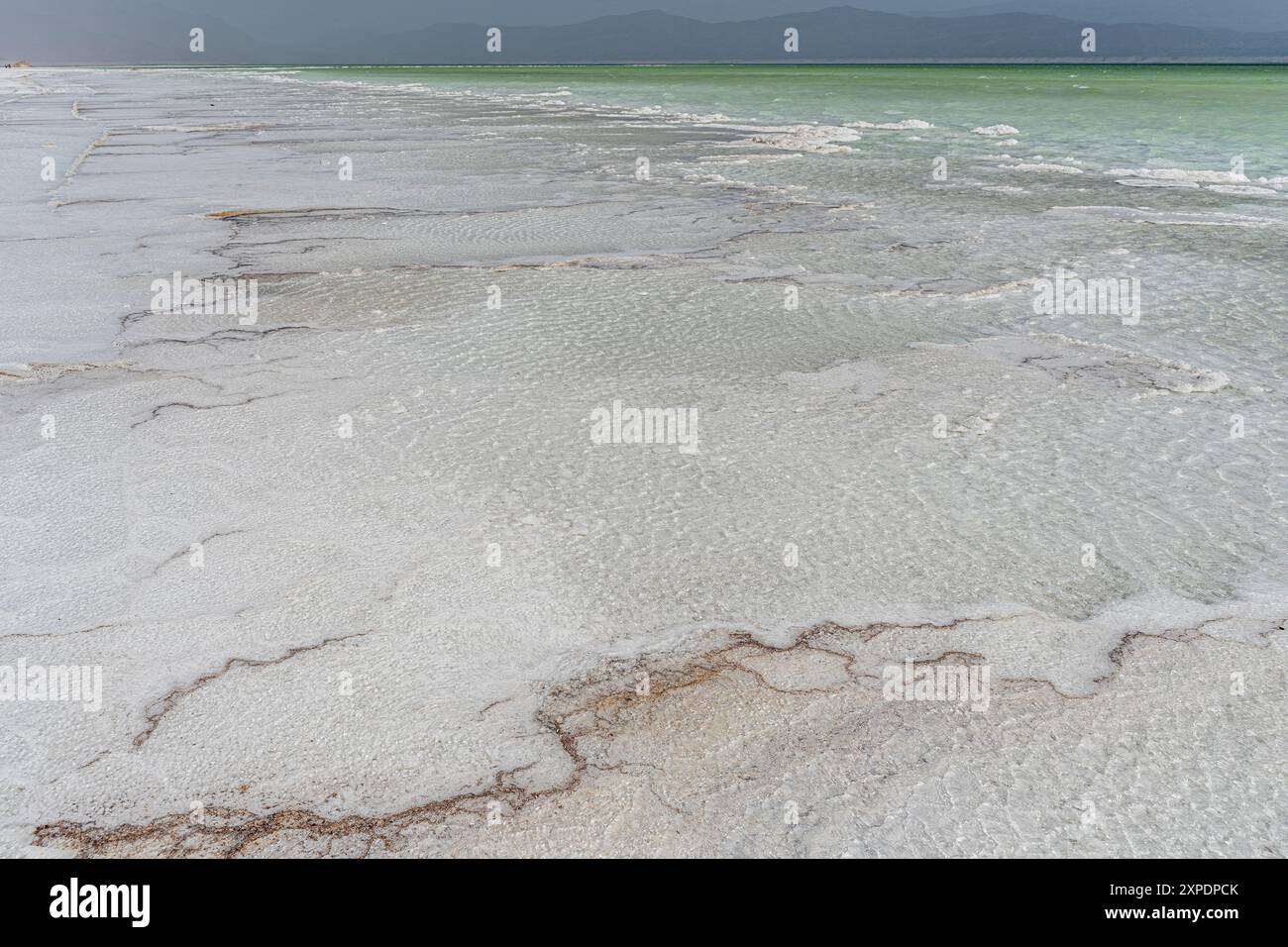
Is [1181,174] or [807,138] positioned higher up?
[807,138]

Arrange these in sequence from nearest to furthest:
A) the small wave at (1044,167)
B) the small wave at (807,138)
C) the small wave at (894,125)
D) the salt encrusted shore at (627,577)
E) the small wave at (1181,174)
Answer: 1. the salt encrusted shore at (627,577)
2. the small wave at (1181,174)
3. the small wave at (1044,167)
4. the small wave at (807,138)
5. the small wave at (894,125)

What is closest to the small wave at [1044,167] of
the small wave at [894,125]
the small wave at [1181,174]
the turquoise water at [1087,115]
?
the small wave at [1181,174]

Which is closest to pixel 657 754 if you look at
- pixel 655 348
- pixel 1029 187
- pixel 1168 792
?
pixel 1168 792

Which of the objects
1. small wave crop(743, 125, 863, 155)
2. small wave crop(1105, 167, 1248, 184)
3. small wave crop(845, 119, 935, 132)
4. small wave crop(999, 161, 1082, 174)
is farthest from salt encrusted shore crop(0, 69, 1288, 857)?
small wave crop(845, 119, 935, 132)

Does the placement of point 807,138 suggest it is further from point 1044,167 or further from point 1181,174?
point 1181,174

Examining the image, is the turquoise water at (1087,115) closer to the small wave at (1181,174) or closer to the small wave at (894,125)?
the small wave at (894,125)

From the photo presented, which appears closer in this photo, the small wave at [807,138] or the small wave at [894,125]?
the small wave at [807,138]

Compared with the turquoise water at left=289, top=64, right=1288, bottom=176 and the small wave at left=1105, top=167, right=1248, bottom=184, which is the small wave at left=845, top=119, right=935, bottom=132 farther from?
the small wave at left=1105, top=167, right=1248, bottom=184

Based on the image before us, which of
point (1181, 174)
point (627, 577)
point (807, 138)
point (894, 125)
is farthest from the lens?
point (894, 125)

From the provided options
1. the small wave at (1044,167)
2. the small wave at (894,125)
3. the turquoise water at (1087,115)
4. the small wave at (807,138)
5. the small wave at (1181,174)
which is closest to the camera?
the small wave at (1181,174)

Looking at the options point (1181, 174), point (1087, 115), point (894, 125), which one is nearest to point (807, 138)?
point (894, 125)
